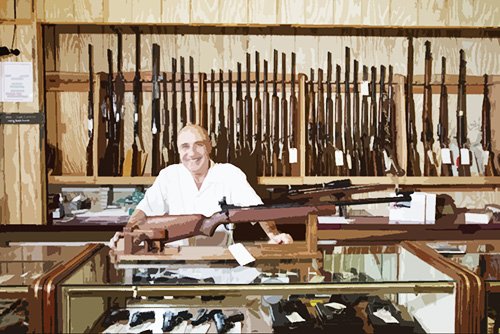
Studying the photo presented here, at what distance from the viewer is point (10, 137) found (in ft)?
13.6

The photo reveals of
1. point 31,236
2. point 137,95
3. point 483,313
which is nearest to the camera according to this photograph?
point 483,313

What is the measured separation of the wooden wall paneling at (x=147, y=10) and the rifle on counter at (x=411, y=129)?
210 cm

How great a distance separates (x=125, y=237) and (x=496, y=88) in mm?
3669

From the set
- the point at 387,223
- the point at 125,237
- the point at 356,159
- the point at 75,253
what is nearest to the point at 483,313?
the point at 125,237

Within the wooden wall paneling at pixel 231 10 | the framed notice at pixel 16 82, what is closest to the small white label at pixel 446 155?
the wooden wall paneling at pixel 231 10

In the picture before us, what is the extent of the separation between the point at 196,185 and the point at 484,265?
6.52ft

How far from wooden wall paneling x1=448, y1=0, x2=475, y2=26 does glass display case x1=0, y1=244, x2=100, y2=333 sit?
3.31 meters

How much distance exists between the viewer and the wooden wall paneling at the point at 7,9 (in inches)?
161

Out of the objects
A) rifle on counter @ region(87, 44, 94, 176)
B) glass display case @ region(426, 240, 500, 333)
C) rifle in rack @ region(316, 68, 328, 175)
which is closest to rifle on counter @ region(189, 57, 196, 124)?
rifle on counter @ region(87, 44, 94, 176)

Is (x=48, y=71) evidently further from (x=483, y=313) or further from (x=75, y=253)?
(x=483, y=313)

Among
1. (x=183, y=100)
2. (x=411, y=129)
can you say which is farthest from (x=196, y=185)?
(x=411, y=129)

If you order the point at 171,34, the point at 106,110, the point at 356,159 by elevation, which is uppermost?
the point at 171,34

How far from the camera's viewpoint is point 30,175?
4.15 m

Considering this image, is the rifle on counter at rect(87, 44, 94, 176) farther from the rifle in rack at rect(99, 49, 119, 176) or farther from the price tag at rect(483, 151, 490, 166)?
the price tag at rect(483, 151, 490, 166)
